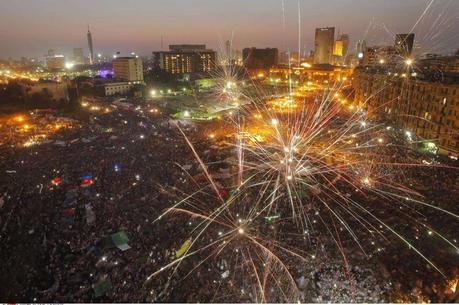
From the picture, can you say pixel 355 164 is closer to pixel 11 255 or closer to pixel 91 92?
pixel 11 255

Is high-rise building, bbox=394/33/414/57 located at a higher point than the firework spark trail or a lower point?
higher

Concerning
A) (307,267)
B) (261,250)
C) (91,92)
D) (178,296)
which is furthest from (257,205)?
(91,92)

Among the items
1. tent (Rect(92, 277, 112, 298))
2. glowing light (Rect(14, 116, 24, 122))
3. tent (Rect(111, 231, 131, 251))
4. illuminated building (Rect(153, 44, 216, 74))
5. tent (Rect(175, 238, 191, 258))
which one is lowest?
tent (Rect(92, 277, 112, 298))

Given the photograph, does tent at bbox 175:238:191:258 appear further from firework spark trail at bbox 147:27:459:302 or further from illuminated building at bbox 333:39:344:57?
illuminated building at bbox 333:39:344:57

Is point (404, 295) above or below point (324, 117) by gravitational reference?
below

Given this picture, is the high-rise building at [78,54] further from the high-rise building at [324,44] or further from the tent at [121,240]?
the tent at [121,240]

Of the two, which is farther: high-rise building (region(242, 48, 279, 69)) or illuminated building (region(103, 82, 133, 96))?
high-rise building (region(242, 48, 279, 69))

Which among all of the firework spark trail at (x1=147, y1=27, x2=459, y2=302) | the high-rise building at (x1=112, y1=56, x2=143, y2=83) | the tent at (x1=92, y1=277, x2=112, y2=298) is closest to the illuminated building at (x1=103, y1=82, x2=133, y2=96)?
the high-rise building at (x1=112, y1=56, x2=143, y2=83)
